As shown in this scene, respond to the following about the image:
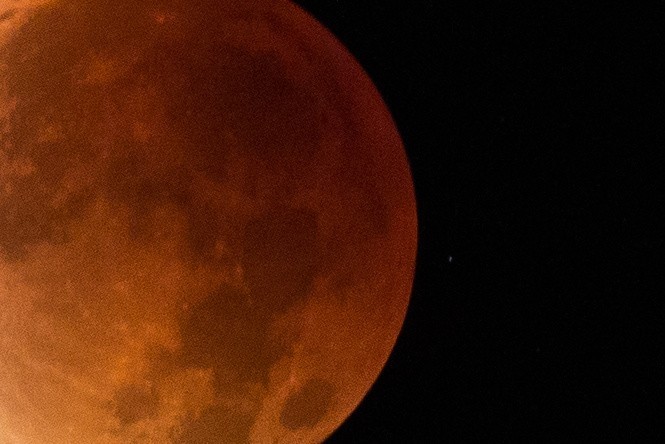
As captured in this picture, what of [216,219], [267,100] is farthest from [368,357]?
[267,100]

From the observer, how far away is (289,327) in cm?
606

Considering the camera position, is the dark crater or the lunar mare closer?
the lunar mare

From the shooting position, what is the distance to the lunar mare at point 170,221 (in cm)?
559

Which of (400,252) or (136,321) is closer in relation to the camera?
(136,321)

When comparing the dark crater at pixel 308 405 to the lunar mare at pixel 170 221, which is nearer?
the lunar mare at pixel 170 221

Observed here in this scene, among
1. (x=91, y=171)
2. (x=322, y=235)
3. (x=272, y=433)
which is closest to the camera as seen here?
(x=91, y=171)

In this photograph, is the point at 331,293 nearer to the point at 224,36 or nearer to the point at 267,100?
the point at 267,100

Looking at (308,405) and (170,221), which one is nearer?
(170,221)

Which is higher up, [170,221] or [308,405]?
[170,221]

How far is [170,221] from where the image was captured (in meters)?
5.61

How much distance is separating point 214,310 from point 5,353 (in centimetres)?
148

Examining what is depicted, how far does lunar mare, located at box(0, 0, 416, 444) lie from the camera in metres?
5.59

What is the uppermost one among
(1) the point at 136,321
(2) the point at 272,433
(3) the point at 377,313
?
(1) the point at 136,321

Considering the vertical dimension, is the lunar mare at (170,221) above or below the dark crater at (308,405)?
above
